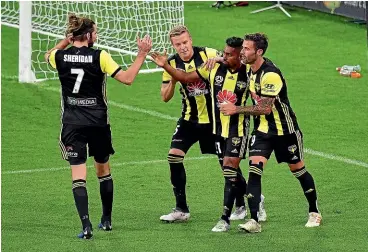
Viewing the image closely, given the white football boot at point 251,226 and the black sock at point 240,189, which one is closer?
the white football boot at point 251,226

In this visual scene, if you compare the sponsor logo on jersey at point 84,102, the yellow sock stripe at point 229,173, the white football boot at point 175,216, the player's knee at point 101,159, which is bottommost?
the white football boot at point 175,216

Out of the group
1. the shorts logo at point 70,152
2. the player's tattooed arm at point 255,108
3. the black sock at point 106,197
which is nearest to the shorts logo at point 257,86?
the player's tattooed arm at point 255,108

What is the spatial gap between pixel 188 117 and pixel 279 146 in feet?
3.68

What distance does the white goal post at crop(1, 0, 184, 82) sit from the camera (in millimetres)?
22562

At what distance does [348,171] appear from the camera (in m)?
15.0

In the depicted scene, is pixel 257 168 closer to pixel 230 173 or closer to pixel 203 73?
pixel 230 173

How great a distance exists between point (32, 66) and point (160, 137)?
511 centimetres

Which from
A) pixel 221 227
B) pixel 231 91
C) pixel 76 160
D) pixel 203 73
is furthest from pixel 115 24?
pixel 221 227

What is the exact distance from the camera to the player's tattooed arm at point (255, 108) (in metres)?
12.0

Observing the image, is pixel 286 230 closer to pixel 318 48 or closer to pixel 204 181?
pixel 204 181

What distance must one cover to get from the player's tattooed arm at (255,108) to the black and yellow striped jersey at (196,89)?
75cm

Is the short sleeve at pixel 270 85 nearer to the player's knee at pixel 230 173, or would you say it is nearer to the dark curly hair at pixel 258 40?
the dark curly hair at pixel 258 40

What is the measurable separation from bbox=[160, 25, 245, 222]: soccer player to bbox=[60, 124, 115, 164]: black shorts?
88 cm

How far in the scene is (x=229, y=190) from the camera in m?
12.4
